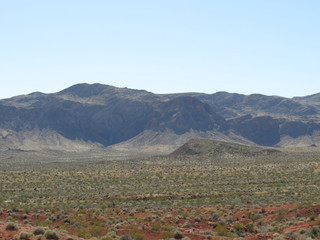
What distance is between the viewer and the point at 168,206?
4394 cm

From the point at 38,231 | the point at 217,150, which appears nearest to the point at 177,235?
the point at 38,231

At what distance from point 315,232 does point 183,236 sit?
7629 mm

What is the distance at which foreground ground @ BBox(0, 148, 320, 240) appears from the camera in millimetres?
28297

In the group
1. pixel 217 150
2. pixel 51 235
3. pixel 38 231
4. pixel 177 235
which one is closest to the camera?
pixel 51 235

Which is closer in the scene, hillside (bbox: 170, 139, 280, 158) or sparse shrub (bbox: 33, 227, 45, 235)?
sparse shrub (bbox: 33, 227, 45, 235)

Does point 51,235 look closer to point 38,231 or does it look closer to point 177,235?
point 38,231

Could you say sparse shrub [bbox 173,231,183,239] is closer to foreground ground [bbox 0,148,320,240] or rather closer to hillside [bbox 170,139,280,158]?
foreground ground [bbox 0,148,320,240]

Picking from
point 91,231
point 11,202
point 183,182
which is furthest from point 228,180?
point 91,231

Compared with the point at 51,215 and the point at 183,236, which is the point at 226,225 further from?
the point at 51,215

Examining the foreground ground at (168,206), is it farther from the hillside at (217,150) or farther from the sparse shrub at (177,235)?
the hillside at (217,150)

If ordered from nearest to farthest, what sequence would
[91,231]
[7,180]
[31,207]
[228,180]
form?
1. [91,231]
2. [31,207]
3. [228,180]
4. [7,180]

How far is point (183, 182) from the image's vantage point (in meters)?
67.6

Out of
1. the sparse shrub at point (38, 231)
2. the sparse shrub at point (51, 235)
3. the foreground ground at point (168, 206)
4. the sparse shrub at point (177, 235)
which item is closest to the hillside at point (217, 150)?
the foreground ground at point (168, 206)

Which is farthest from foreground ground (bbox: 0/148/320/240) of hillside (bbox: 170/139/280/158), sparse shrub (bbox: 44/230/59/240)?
hillside (bbox: 170/139/280/158)
